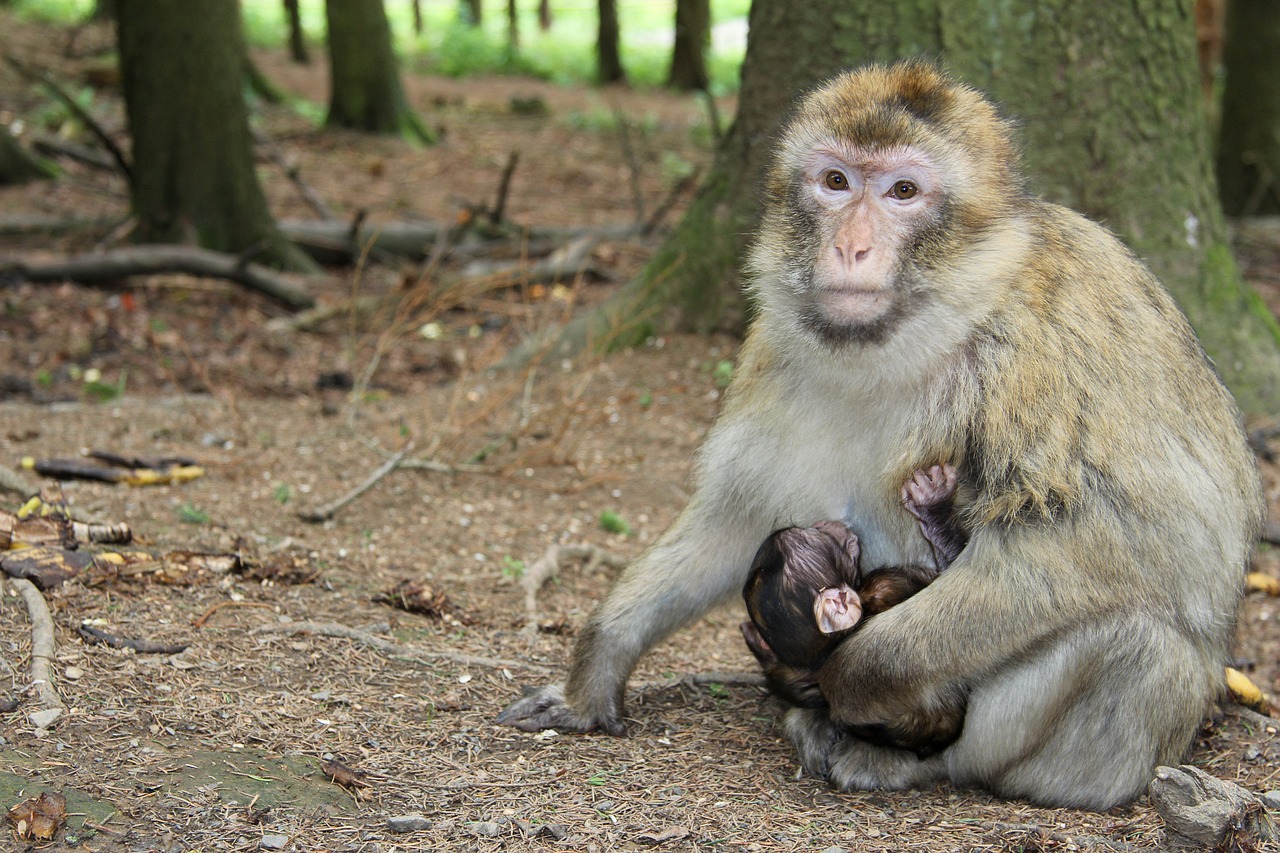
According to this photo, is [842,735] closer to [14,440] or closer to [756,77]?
[756,77]

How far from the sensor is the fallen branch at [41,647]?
3.09 m

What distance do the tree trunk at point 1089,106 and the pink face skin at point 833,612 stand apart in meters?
2.53

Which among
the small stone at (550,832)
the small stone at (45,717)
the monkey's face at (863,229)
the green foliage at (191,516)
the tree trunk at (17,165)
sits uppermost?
the monkey's face at (863,229)

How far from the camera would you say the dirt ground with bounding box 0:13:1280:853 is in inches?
116

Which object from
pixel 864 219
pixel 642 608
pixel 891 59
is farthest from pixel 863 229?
pixel 891 59

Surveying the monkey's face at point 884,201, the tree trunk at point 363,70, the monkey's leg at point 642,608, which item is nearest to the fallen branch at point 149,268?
the monkey's leg at point 642,608

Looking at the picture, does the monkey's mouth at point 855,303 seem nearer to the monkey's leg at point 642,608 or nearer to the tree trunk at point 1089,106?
the monkey's leg at point 642,608

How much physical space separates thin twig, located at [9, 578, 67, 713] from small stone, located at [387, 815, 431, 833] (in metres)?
0.89

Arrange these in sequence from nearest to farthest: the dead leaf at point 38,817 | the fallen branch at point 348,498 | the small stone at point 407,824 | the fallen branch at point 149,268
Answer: the dead leaf at point 38,817 < the small stone at point 407,824 < the fallen branch at point 348,498 < the fallen branch at point 149,268

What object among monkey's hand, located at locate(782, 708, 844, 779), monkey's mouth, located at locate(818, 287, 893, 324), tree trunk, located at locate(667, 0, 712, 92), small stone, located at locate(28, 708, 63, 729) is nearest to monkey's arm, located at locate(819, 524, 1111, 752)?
monkey's hand, located at locate(782, 708, 844, 779)

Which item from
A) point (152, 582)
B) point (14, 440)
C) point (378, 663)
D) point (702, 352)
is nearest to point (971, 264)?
point (378, 663)

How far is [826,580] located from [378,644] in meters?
1.41

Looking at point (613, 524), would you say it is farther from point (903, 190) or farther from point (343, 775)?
point (903, 190)

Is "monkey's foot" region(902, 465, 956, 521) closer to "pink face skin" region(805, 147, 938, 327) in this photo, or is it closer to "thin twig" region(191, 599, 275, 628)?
"pink face skin" region(805, 147, 938, 327)
